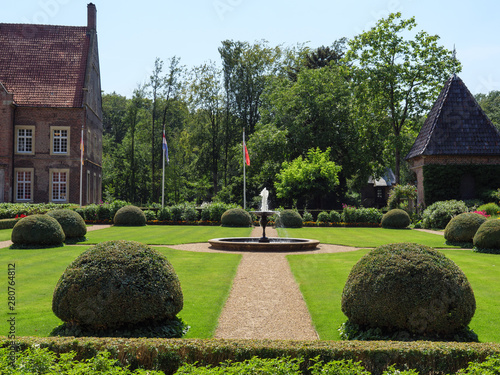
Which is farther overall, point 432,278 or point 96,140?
point 96,140

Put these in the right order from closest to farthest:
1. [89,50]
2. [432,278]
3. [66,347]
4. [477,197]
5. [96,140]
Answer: [66,347]
[432,278]
[477,197]
[89,50]
[96,140]

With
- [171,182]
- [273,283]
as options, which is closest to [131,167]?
[171,182]

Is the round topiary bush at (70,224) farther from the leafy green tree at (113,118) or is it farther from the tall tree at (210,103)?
the leafy green tree at (113,118)

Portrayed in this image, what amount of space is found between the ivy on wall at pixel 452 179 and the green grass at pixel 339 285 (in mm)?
14936

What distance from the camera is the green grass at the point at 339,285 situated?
25.8ft

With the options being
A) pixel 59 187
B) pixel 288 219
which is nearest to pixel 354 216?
pixel 288 219

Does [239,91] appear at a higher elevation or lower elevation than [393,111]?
higher

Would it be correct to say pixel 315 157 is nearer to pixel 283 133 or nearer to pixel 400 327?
pixel 283 133

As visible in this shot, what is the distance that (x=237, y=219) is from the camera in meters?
30.1

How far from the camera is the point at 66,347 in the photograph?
5.40 meters

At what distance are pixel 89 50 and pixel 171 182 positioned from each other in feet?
58.5

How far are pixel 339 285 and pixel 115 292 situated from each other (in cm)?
635

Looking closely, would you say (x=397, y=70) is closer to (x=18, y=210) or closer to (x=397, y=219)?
(x=397, y=219)

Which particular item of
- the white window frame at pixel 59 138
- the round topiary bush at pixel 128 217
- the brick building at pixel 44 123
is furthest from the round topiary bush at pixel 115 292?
the white window frame at pixel 59 138
